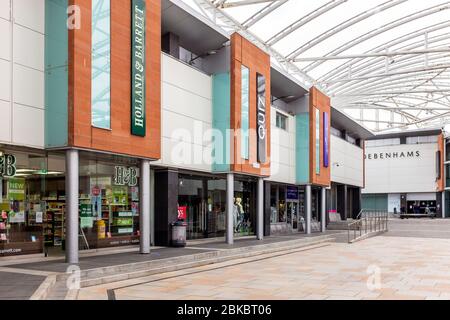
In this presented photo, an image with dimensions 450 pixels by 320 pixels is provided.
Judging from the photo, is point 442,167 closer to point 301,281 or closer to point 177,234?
point 177,234

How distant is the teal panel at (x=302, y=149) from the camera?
1129 inches

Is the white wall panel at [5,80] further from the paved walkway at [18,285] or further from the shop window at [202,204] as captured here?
the shop window at [202,204]

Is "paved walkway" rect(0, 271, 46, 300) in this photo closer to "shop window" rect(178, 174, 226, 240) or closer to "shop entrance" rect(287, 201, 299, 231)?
"shop window" rect(178, 174, 226, 240)

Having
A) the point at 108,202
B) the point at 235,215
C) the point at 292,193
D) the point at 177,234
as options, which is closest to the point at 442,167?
the point at 292,193

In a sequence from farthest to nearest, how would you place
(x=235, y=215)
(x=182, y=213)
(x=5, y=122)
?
(x=235, y=215)
(x=182, y=213)
(x=5, y=122)

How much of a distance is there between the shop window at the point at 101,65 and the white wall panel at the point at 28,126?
1.34m

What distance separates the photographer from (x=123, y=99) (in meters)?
14.6

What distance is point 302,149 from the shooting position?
94.8 ft

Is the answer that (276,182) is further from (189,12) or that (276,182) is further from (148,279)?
(148,279)

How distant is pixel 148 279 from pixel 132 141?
4484mm

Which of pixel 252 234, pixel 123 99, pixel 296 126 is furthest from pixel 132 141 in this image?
pixel 296 126

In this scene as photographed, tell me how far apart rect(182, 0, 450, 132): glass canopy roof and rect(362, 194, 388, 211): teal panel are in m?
21.8

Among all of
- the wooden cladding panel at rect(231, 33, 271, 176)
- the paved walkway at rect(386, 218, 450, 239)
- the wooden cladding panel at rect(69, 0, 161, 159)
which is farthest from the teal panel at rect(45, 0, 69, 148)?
the paved walkway at rect(386, 218, 450, 239)

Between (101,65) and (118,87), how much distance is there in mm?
836
